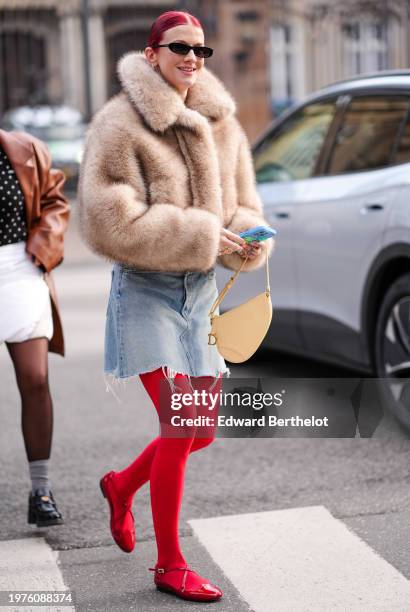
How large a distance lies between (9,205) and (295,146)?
9.12 ft

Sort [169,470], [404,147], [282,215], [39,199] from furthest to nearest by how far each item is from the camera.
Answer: [282,215] → [404,147] → [39,199] → [169,470]

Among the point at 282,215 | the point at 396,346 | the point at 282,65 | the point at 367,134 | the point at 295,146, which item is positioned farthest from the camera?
the point at 282,65

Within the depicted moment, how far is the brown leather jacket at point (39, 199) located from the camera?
4730 mm

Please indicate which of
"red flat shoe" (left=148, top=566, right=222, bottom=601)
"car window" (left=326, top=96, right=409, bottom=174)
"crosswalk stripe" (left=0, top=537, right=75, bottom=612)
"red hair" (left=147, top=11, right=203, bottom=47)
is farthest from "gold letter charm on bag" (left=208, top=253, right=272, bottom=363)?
"car window" (left=326, top=96, right=409, bottom=174)

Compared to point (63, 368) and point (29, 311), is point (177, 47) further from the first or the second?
point (63, 368)

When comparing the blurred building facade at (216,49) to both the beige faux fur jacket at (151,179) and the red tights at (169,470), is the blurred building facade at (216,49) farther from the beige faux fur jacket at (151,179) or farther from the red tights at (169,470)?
the red tights at (169,470)

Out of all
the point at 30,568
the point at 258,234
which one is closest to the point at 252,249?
the point at 258,234

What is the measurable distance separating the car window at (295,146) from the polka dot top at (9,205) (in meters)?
2.49

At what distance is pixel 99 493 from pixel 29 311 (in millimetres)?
932

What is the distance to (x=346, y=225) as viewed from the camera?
6145 millimetres

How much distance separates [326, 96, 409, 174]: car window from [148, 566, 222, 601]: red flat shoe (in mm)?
2869

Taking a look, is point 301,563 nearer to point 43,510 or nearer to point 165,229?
point 43,510

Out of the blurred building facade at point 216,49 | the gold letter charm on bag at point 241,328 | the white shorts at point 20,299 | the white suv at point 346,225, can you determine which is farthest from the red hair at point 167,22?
the blurred building facade at point 216,49

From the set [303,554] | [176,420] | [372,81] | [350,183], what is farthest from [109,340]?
[372,81]
